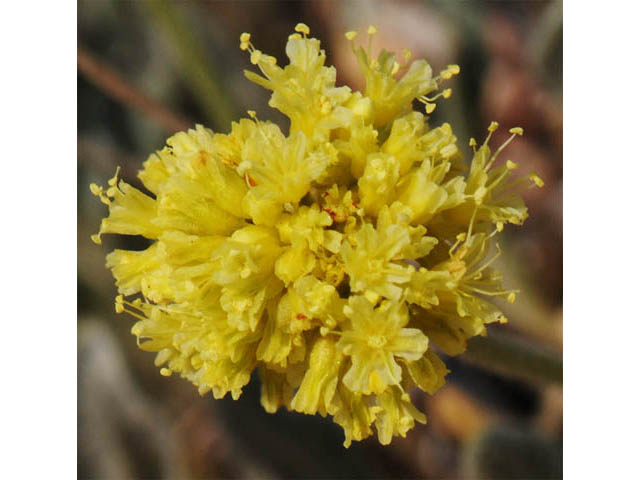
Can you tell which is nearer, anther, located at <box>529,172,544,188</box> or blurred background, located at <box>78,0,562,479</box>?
anther, located at <box>529,172,544,188</box>

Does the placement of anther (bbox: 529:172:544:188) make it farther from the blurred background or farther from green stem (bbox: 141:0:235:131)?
green stem (bbox: 141:0:235:131)

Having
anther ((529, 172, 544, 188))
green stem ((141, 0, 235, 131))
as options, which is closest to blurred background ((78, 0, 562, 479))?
green stem ((141, 0, 235, 131))

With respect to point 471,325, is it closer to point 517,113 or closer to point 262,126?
point 262,126

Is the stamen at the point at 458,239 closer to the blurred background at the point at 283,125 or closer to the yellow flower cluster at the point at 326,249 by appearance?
the yellow flower cluster at the point at 326,249

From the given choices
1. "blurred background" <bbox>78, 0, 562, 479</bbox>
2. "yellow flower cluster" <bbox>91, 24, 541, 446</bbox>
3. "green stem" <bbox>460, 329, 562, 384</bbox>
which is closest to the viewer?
"yellow flower cluster" <bbox>91, 24, 541, 446</bbox>

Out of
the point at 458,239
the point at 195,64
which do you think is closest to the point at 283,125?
the point at 195,64

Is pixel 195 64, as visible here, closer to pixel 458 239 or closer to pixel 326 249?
pixel 326 249

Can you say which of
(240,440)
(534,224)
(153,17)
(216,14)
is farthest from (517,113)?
(240,440)
